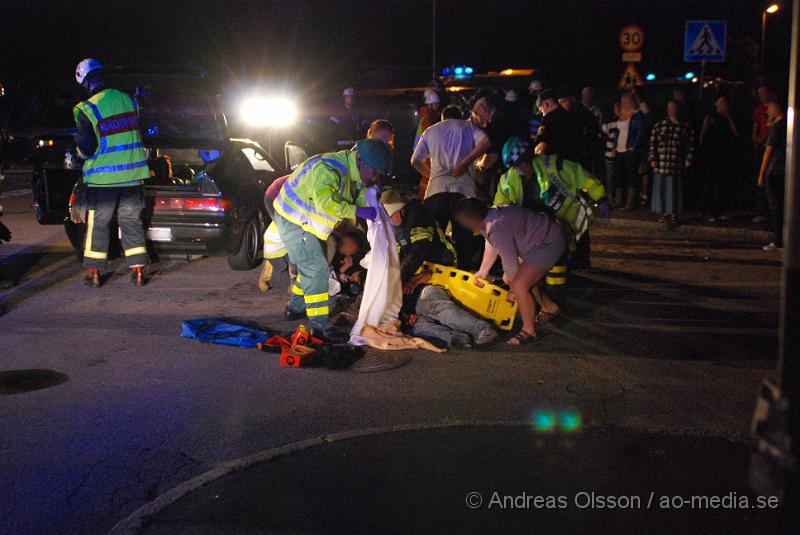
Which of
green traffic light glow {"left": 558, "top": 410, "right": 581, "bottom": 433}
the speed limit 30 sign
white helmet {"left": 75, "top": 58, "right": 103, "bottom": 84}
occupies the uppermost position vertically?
the speed limit 30 sign

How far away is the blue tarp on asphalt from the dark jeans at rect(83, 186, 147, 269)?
2052 mm

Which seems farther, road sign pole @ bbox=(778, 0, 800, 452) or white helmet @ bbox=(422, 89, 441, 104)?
white helmet @ bbox=(422, 89, 441, 104)

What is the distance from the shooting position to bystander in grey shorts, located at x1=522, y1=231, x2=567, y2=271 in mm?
7242

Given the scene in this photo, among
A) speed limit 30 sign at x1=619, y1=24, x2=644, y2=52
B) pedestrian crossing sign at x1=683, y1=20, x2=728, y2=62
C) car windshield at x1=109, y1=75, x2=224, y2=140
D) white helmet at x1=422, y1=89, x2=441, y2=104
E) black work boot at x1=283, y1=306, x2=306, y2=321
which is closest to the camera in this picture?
black work boot at x1=283, y1=306, x2=306, y2=321

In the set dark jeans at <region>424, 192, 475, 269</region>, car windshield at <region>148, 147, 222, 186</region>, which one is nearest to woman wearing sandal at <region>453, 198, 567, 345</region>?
dark jeans at <region>424, 192, 475, 269</region>

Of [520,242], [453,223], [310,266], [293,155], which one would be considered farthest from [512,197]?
[293,155]

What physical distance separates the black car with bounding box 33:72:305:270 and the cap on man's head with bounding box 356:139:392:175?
9.55 ft

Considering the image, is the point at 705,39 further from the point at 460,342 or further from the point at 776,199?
the point at 460,342

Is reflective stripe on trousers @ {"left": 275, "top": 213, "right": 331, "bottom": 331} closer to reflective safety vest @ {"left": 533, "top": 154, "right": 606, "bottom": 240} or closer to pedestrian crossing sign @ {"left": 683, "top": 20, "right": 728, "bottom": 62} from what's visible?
reflective safety vest @ {"left": 533, "top": 154, "right": 606, "bottom": 240}

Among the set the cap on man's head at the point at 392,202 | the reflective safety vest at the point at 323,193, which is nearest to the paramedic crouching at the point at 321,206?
the reflective safety vest at the point at 323,193

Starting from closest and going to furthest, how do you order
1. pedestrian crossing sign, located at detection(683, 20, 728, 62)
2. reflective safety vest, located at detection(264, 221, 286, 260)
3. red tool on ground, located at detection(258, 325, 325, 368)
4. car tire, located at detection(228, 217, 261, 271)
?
red tool on ground, located at detection(258, 325, 325, 368), reflective safety vest, located at detection(264, 221, 286, 260), car tire, located at detection(228, 217, 261, 271), pedestrian crossing sign, located at detection(683, 20, 728, 62)

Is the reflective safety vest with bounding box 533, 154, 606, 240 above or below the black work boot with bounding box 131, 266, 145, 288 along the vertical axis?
above

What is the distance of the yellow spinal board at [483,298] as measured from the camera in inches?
291

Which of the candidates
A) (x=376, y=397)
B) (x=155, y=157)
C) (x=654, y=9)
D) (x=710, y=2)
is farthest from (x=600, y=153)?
(x=654, y=9)
